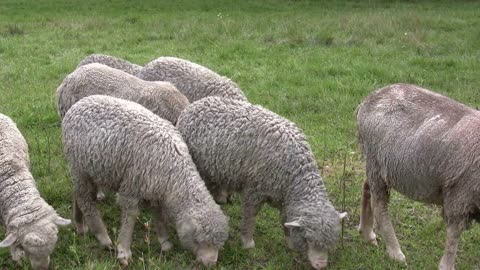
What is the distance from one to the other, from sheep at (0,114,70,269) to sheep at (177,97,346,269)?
4.80 ft

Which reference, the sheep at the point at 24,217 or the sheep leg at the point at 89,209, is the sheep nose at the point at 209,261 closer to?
the sheep leg at the point at 89,209

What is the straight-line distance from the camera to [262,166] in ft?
17.7

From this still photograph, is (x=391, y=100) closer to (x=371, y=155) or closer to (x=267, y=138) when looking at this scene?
(x=371, y=155)

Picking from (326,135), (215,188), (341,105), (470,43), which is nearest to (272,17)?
(470,43)

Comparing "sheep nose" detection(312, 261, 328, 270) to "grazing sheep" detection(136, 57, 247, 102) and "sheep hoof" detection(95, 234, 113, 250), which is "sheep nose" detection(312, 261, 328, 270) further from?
"grazing sheep" detection(136, 57, 247, 102)

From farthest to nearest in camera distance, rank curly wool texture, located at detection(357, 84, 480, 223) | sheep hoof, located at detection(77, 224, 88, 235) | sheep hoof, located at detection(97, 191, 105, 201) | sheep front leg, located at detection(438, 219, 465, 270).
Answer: sheep hoof, located at detection(97, 191, 105, 201) < sheep hoof, located at detection(77, 224, 88, 235) < sheep front leg, located at detection(438, 219, 465, 270) < curly wool texture, located at detection(357, 84, 480, 223)

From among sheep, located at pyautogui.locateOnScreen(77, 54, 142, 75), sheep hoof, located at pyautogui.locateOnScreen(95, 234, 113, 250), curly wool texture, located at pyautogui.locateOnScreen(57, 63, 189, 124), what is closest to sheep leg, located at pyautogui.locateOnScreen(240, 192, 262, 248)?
sheep hoof, located at pyautogui.locateOnScreen(95, 234, 113, 250)

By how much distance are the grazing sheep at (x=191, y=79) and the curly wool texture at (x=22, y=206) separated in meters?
2.20

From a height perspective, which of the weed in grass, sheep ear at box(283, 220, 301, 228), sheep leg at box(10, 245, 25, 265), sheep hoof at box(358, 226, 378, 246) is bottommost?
sheep hoof at box(358, 226, 378, 246)

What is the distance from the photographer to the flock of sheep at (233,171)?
4.75 m

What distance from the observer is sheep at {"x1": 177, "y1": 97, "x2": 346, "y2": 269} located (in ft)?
16.6

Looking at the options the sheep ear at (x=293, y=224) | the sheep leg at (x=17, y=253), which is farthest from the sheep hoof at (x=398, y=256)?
the sheep leg at (x=17, y=253)

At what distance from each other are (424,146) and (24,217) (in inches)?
129

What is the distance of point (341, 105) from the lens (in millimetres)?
9305
